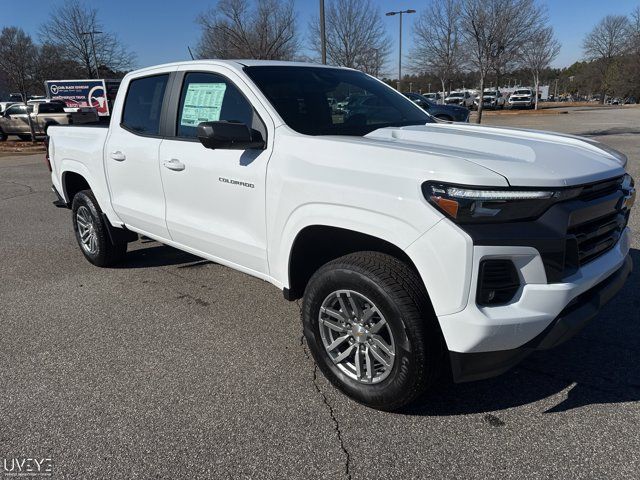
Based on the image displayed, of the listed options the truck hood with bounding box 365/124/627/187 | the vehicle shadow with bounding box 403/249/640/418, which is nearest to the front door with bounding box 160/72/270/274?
the truck hood with bounding box 365/124/627/187

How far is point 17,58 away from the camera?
3472cm

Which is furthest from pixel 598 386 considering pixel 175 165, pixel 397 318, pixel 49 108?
pixel 49 108

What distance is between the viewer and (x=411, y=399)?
2.59m

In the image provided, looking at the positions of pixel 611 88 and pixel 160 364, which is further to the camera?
pixel 611 88

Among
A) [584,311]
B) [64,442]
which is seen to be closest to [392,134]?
[584,311]

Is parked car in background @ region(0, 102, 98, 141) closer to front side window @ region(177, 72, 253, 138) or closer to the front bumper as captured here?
front side window @ region(177, 72, 253, 138)

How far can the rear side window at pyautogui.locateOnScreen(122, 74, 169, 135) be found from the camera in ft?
13.3

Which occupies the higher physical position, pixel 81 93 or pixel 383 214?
pixel 81 93

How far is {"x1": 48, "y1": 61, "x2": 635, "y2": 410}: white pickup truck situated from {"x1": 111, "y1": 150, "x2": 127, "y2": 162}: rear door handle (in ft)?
0.34

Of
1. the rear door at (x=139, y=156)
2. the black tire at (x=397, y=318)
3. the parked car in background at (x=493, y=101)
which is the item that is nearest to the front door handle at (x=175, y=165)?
the rear door at (x=139, y=156)

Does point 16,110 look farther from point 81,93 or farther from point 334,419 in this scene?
point 334,419

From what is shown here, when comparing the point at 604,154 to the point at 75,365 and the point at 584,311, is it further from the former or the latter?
the point at 75,365

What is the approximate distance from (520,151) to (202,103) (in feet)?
7.20

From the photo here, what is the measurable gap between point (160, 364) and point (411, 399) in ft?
5.43
